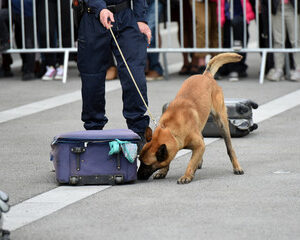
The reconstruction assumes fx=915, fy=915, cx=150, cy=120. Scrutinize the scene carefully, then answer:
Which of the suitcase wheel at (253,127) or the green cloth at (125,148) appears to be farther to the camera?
the suitcase wheel at (253,127)

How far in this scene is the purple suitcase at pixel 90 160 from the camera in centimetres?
639

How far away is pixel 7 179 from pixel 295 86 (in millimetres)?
5800

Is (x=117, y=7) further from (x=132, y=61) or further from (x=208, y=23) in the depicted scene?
(x=208, y=23)

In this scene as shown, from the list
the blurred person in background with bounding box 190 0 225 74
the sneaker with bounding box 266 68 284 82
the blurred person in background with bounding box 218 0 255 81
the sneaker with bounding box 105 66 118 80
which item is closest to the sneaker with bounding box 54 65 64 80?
the sneaker with bounding box 105 66 118 80

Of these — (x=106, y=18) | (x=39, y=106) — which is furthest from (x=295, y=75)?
(x=106, y=18)

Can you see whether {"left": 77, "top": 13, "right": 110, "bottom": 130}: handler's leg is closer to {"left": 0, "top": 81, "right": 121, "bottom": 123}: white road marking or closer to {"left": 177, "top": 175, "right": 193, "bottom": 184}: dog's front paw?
{"left": 177, "top": 175, "right": 193, "bottom": 184}: dog's front paw

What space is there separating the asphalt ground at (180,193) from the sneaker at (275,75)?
96.6 inches

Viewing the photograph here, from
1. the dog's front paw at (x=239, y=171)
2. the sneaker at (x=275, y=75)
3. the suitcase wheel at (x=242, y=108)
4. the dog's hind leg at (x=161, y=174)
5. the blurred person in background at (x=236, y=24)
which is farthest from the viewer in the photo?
the blurred person in background at (x=236, y=24)

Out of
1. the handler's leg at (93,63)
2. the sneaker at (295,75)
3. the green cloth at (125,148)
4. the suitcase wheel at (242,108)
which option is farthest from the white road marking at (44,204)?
the sneaker at (295,75)

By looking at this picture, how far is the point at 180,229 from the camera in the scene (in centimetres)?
520

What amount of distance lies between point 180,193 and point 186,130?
49 centimetres

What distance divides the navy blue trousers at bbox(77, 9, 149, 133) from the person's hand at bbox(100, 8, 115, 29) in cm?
23

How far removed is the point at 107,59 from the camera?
745 cm

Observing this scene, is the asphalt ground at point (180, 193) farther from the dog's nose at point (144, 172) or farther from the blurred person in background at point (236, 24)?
the blurred person in background at point (236, 24)
